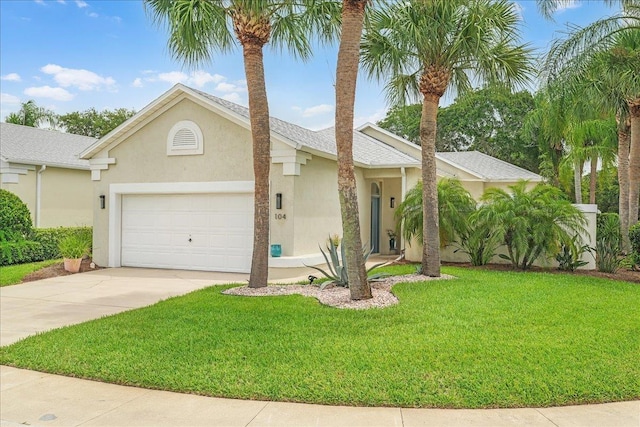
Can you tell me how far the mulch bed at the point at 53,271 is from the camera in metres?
12.3

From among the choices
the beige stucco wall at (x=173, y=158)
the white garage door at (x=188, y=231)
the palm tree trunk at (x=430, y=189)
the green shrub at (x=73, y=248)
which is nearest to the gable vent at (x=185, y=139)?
the beige stucco wall at (x=173, y=158)

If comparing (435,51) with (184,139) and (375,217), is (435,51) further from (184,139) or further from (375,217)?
(375,217)

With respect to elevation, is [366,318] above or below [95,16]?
below

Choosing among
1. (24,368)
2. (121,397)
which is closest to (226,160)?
(24,368)

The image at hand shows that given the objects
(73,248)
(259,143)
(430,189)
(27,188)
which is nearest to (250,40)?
(259,143)

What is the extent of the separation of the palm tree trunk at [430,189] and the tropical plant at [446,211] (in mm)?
2170

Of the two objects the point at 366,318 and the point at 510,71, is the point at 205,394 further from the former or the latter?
the point at 510,71

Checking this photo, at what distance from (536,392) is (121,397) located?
391cm

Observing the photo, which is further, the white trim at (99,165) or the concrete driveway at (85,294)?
the white trim at (99,165)

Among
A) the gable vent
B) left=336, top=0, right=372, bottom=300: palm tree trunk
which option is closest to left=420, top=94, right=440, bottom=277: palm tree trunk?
left=336, top=0, right=372, bottom=300: palm tree trunk

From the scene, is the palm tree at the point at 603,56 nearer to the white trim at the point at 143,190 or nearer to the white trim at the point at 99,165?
the white trim at the point at 143,190

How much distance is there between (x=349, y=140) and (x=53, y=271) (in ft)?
31.7

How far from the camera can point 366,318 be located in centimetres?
688

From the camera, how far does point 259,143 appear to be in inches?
372
